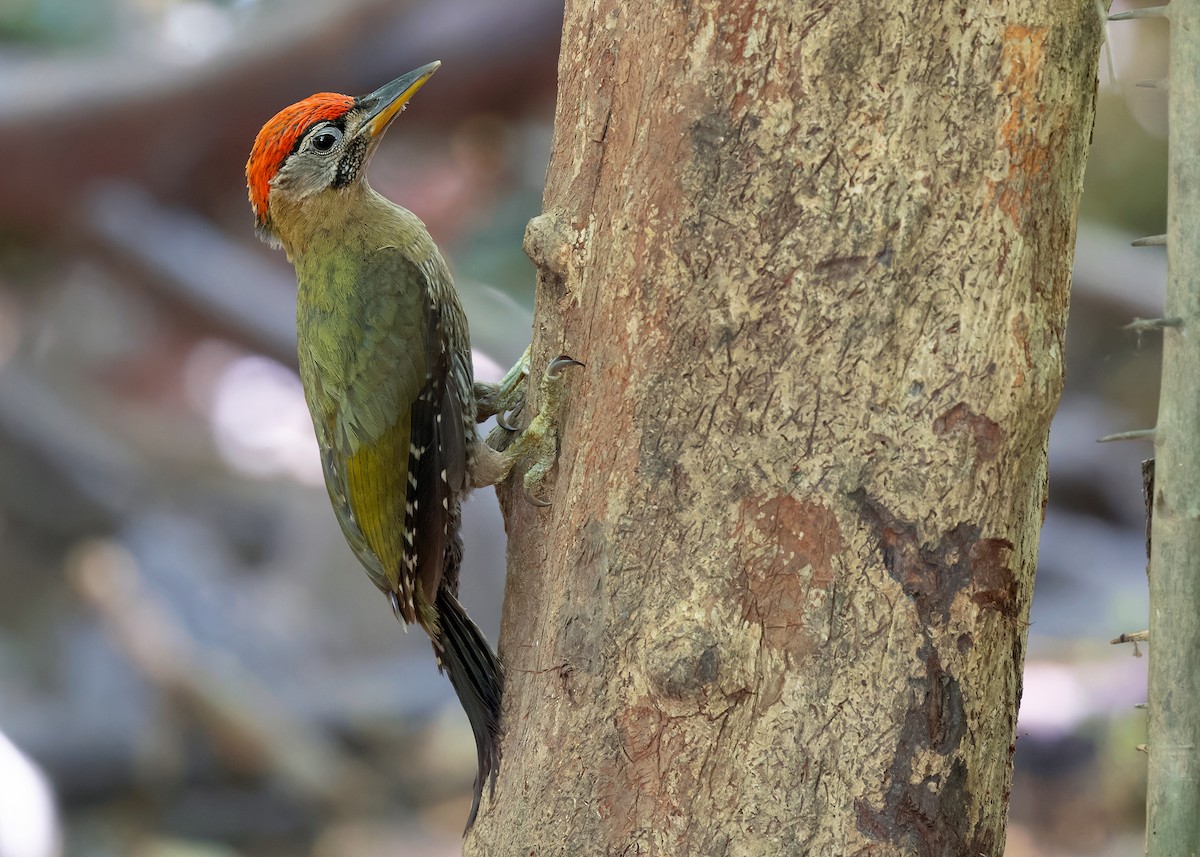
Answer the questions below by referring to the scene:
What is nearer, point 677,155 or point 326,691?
point 677,155

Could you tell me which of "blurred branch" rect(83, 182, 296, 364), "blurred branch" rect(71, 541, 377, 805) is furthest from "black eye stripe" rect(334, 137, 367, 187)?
"blurred branch" rect(71, 541, 377, 805)

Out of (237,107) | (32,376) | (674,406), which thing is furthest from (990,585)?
(32,376)

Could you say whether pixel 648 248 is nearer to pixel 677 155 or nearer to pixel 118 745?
pixel 677 155

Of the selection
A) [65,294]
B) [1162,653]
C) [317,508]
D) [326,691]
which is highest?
[65,294]

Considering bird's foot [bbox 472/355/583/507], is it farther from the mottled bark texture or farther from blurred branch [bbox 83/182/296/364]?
blurred branch [bbox 83/182/296/364]

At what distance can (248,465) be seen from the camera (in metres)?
6.43

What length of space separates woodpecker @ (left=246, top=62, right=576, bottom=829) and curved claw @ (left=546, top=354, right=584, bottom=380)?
22cm

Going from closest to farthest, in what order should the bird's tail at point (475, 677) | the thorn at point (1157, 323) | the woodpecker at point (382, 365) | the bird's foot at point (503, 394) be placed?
1. the thorn at point (1157, 323)
2. the bird's tail at point (475, 677)
3. the woodpecker at point (382, 365)
4. the bird's foot at point (503, 394)

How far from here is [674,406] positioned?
1.58 meters

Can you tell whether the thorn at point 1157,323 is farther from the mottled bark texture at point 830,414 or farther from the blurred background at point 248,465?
the blurred background at point 248,465

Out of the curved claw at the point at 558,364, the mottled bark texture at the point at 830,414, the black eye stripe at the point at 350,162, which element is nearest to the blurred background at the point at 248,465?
the black eye stripe at the point at 350,162

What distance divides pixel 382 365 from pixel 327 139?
0.54 meters

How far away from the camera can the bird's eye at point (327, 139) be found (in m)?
2.53

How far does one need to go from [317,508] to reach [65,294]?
175 centimetres
